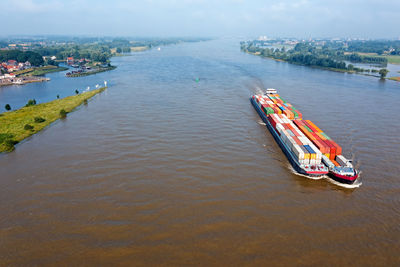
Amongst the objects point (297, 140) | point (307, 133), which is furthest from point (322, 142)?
point (307, 133)

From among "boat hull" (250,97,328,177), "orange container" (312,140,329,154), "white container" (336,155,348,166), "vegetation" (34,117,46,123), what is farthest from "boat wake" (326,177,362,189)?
"vegetation" (34,117,46,123)

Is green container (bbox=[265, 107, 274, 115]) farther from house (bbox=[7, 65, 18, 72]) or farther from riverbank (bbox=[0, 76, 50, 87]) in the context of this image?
house (bbox=[7, 65, 18, 72])

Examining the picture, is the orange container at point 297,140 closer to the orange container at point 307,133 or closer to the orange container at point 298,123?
the orange container at point 307,133

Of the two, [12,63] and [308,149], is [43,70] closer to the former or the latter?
[12,63]

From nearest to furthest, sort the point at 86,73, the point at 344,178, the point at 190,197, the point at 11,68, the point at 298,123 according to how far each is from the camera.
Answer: the point at 190,197
the point at 344,178
the point at 298,123
the point at 86,73
the point at 11,68

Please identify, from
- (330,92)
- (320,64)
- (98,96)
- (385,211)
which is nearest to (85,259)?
(385,211)

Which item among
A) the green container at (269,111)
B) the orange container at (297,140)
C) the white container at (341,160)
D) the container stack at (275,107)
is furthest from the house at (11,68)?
the white container at (341,160)

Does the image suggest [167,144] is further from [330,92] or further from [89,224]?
[330,92]

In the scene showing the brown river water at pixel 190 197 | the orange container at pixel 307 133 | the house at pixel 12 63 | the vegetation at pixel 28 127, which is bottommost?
the brown river water at pixel 190 197
